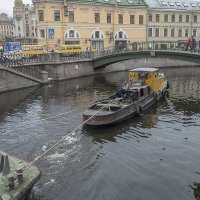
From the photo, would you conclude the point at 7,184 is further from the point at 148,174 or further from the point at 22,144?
the point at 22,144

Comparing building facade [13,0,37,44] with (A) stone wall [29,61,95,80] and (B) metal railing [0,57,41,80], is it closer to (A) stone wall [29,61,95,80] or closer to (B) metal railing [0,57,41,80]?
(A) stone wall [29,61,95,80]

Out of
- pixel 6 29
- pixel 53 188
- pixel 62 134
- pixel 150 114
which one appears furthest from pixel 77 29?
pixel 6 29

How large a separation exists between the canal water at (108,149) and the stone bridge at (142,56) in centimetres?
553

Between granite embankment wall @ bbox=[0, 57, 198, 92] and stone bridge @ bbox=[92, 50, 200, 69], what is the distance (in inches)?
83.0

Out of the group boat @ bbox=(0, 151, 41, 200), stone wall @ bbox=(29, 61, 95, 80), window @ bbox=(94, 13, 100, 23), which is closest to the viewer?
boat @ bbox=(0, 151, 41, 200)

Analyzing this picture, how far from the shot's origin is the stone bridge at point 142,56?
3972cm

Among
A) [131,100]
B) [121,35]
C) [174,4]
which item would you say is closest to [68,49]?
[121,35]

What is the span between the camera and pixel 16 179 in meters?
12.9

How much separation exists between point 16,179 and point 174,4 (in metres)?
73.1

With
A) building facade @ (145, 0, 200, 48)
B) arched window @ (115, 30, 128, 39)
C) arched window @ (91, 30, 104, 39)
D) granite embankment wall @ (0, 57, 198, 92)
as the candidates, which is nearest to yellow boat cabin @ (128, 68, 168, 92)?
granite embankment wall @ (0, 57, 198, 92)

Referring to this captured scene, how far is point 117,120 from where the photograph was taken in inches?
1012

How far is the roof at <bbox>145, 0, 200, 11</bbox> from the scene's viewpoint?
75.0 metres

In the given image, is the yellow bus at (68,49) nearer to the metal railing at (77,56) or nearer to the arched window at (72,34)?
the metal railing at (77,56)

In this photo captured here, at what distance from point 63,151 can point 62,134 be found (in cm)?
366
